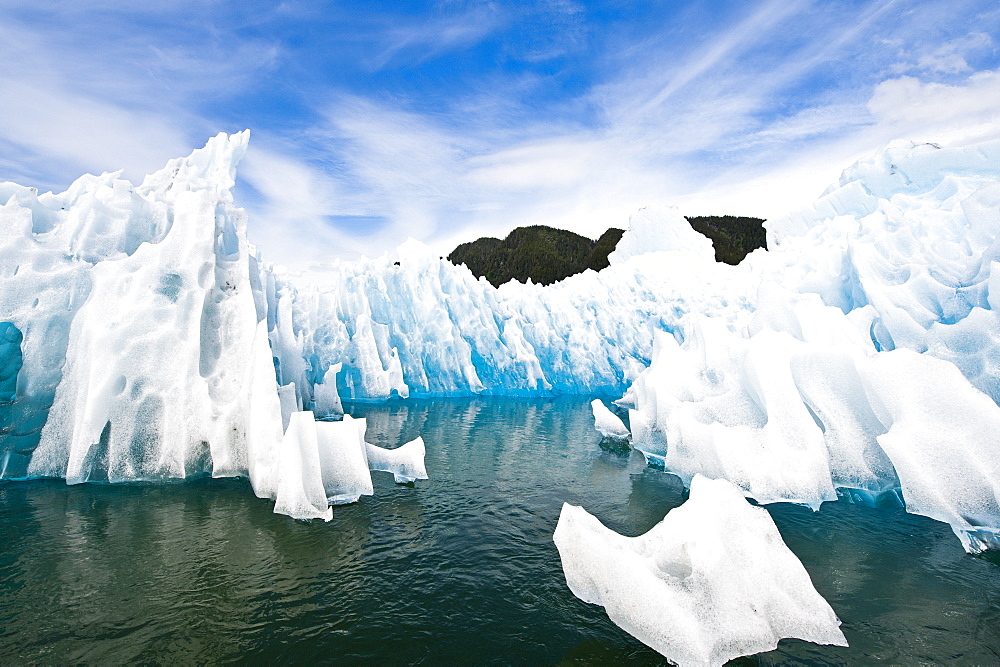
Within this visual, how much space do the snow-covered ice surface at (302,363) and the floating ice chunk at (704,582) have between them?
4.27 metres

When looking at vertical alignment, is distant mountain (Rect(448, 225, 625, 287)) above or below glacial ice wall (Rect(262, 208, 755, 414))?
above

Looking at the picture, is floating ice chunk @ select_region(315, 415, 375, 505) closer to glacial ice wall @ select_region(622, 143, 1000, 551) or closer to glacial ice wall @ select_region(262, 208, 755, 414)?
glacial ice wall @ select_region(622, 143, 1000, 551)

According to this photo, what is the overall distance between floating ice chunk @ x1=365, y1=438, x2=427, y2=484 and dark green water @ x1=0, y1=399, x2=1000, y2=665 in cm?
32

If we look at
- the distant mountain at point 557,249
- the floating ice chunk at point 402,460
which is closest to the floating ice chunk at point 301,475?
the floating ice chunk at point 402,460

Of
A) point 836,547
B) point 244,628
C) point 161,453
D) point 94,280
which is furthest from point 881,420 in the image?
point 94,280

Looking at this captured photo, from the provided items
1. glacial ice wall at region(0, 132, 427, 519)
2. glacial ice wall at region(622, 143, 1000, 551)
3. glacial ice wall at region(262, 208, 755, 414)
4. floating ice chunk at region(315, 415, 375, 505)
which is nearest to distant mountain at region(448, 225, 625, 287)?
glacial ice wall at region(262, 208, 755, 414)

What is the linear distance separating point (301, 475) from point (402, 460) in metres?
2.86

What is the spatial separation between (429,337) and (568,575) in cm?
2403

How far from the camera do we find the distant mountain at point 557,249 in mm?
69062

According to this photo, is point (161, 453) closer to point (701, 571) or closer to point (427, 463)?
point (427, 463)

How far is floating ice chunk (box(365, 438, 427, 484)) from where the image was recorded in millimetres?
11508

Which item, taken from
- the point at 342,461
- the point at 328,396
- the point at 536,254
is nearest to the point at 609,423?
the point at 342,461

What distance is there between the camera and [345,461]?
32.7 ft

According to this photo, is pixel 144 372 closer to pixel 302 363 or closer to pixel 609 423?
pixel 302 363
